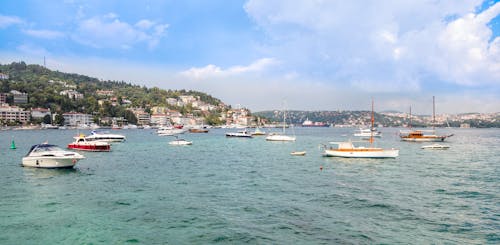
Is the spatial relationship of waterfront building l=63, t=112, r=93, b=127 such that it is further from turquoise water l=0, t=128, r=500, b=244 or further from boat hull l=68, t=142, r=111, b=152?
turquoise water l=0, t=128, r=500, b=244

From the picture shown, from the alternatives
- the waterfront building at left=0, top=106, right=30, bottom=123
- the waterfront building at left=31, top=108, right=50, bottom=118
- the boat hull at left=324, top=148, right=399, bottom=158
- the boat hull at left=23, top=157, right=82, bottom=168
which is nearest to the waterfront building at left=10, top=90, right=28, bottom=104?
the waterfront building at left=31, top=108, right=50, bottom=118

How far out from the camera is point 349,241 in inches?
526

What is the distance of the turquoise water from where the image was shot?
45.8 feet

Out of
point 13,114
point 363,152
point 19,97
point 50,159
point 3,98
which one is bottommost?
point 363,152

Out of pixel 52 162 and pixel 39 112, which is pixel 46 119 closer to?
pixel 39 112

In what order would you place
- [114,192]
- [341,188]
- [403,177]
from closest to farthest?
[114,192]
[341,188]
[403,177]

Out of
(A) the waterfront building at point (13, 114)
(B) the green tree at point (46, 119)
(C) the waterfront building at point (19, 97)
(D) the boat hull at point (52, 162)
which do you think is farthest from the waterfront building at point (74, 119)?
(D) the boat hull at point (52, 162)

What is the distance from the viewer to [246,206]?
18.7m

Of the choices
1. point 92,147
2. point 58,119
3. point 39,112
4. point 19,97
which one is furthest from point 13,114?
point 92,147

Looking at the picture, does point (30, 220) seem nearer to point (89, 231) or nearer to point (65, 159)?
point (89, 231)

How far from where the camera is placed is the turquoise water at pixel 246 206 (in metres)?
14.0

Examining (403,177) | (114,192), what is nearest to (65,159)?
(114,192)

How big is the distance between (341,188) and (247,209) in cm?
845

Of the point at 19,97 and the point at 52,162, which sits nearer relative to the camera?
the point at 52,162
